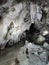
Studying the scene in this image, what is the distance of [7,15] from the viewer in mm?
3500

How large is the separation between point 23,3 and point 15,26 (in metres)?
0.49

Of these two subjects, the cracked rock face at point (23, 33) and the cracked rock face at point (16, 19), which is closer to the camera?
the cracked rock face at point (23, 33)

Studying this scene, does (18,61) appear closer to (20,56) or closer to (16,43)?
(20,56)

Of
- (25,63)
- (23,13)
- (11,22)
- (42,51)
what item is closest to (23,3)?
(23,13)

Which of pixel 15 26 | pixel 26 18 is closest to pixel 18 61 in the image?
pixel 15 26

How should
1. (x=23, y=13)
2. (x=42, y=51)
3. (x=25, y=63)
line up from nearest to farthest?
(x=25, y=63) → (x=42, y=51) → (x=23, y=13)

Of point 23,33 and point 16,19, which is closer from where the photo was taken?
point 16,19

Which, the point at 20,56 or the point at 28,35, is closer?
the point at 20,56

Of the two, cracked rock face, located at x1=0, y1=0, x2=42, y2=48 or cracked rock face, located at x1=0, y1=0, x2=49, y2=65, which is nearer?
cracked rock face, located at x1=0, y1=0, x2=49, y2=65

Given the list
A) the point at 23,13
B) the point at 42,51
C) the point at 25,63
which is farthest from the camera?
the point at 23,13

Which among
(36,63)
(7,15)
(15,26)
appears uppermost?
(7,15)

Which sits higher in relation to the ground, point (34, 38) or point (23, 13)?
point (23, 13)

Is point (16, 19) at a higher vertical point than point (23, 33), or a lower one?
higher

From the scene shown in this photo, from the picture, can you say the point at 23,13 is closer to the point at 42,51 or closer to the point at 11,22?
the point at 11,22
